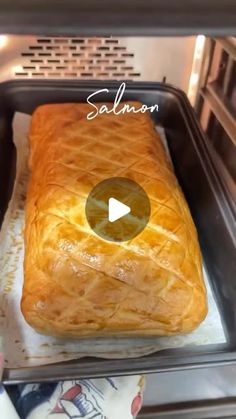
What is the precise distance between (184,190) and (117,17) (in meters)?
0.64

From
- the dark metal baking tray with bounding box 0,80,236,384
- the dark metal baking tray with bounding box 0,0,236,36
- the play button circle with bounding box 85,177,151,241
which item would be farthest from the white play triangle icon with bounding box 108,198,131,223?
the dark metal baking tray with bounding box 0,0,236,36

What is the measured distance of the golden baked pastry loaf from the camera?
0.78 metres

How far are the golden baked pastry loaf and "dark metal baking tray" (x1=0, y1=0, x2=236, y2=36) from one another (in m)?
0.38

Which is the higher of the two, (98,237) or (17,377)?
(98,237)

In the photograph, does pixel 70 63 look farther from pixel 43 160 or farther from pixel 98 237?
pixel 98 237

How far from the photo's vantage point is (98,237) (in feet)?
2.58

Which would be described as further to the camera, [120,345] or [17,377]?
[120,345]

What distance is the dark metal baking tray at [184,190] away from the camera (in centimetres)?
70

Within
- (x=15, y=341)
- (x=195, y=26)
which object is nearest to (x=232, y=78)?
(x=195, y=26)

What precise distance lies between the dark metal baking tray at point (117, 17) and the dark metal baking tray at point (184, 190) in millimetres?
324

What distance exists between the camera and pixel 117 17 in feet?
1.51

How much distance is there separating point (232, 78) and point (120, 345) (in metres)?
0.52

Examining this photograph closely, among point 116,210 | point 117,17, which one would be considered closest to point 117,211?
point 116,210

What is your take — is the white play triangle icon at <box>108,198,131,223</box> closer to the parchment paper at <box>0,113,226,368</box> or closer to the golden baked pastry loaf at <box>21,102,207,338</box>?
the golden baked pastry loaf at <box>21,102,207,338</box>
